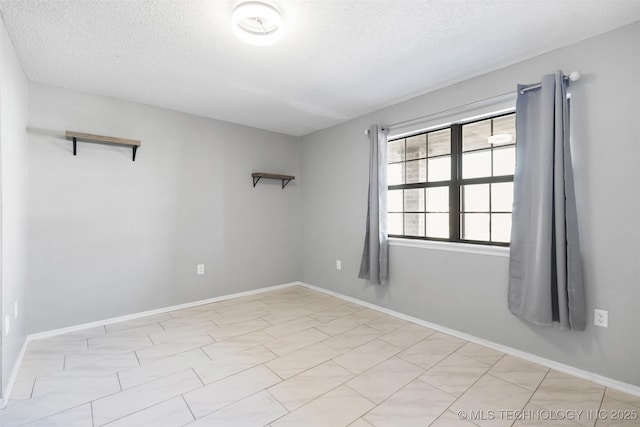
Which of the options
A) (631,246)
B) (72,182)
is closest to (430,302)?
(631,246)

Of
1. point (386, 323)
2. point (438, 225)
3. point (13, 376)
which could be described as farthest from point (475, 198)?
point (13, 376)

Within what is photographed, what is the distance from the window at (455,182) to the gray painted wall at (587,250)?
0.81ft

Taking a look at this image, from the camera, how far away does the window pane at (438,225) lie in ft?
10.0

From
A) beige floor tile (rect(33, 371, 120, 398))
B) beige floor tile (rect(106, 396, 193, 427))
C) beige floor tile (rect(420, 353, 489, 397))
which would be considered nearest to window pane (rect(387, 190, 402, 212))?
beige floor tile (rect(420, 353, 489, 397))

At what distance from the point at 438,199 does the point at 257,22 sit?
2.29 metres

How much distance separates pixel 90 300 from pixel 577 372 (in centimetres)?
418

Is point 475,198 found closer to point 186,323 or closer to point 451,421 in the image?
point 451,421

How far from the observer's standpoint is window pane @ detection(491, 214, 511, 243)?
Answer: 2637mm

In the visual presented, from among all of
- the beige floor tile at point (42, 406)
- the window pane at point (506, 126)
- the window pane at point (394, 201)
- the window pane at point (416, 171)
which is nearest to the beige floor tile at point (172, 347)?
the beige floor tile at point (42, 406)

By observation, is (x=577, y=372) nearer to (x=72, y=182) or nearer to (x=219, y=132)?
(x=219, y=132)

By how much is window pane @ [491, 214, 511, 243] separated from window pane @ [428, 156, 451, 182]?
586 millimetres

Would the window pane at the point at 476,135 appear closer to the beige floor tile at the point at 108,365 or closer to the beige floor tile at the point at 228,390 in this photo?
the beige floor tile at the point at 228,390

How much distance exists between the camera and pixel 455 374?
2.15m

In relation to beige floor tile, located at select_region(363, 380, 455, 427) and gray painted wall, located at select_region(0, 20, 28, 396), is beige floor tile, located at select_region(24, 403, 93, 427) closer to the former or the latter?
gray painted wall, located at select_region(0, 20, 28, 396)
